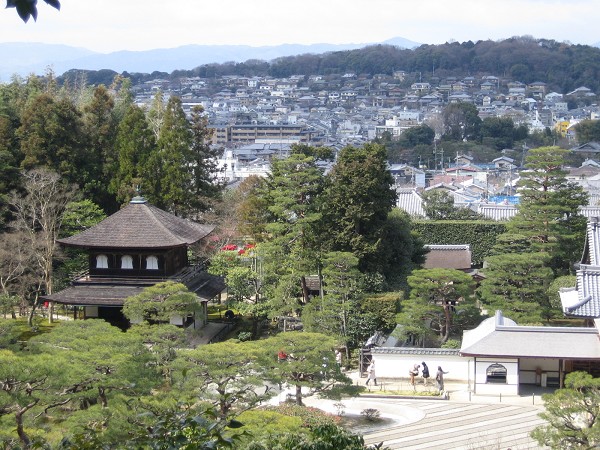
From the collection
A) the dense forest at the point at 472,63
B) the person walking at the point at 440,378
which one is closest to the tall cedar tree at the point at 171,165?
the person walking at the point at 440,378

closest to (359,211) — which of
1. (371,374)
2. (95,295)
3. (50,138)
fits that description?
(371,374)

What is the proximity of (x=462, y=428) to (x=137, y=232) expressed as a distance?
34.5 ft

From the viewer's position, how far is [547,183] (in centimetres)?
2697

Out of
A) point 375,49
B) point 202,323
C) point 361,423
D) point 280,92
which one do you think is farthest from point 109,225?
point 375,49

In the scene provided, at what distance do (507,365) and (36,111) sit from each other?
673 inches

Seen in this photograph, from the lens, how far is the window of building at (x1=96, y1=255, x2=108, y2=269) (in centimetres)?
2423

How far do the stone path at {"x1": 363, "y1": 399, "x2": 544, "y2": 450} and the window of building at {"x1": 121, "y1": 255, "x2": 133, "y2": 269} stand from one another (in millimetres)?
8352

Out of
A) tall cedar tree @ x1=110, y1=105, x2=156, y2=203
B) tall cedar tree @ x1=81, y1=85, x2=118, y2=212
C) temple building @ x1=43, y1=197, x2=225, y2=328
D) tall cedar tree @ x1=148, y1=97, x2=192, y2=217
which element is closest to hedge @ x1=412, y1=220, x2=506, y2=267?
tall cedar tree @ x1=148, y1=97, x2=192, y2=217

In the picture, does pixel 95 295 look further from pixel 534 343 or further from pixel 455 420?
pixel 534 343

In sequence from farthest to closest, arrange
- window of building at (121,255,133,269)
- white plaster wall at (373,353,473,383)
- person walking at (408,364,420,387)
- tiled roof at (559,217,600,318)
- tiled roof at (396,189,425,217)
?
tiled roof at (396,189,425,217) → window of building at (121,255,133,269) → white plaster wall at (373,353,473,383) → person walking at (408,364,420,387) → tiled roof at (559,217,600,318)

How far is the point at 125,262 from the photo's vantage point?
24172 millimetres

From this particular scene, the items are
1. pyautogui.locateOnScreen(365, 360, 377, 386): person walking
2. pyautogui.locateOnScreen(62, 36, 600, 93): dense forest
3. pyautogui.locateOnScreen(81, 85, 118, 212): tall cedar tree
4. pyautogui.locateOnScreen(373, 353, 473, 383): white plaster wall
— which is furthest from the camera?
pyautogui.locateOnScreen(62, 36, 600, 93): dense forest

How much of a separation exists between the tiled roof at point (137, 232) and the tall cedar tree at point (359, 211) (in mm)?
3893

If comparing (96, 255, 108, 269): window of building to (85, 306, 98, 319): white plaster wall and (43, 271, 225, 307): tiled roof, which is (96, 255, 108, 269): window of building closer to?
(43, 271, 225, 307): tiled roof
